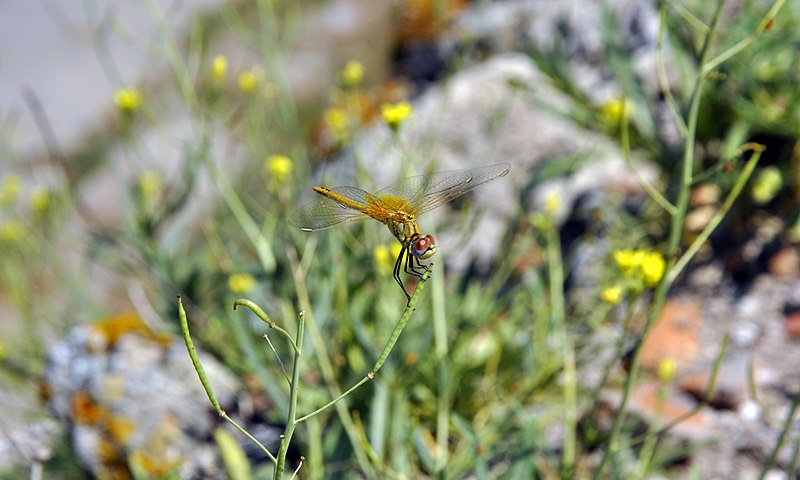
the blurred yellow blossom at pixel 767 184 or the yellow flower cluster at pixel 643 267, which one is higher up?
the yellow flower cluster at pixel 643 267

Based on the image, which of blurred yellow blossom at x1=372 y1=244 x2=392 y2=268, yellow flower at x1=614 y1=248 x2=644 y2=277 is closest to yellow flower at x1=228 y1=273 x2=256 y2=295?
blurred yellow blossom at x1=372 y1=244 x2=392 y2=268

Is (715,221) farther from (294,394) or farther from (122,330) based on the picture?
(122,330)

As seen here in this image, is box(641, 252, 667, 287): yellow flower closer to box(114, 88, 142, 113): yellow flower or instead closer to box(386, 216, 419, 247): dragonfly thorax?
box(386, 216, 419, 247): dragonfly thorax

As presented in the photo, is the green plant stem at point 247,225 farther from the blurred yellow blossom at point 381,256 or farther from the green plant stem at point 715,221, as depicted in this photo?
the green plant stem at point 715,221

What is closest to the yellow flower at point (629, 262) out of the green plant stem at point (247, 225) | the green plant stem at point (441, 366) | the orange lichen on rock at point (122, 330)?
the green plant stem at point (441, 366)

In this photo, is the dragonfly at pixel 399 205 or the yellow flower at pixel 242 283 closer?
the dragonfly at pixel 399 205

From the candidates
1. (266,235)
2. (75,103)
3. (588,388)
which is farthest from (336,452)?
(75,103)

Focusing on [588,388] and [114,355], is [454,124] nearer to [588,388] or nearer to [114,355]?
[588,388]
